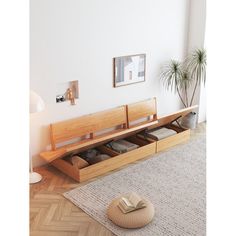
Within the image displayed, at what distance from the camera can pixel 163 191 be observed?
4422 mm

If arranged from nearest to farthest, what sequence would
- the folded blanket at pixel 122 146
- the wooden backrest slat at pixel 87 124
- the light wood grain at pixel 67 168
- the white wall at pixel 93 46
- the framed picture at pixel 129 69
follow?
1. the white wall at pixel 93 46
2. the light wood grain at pixel 67 168
3. the wooden backrest slat at pixel 87 124
4. the folded blanket at pixel 122 146
5. the framed picture at pixel 129 69

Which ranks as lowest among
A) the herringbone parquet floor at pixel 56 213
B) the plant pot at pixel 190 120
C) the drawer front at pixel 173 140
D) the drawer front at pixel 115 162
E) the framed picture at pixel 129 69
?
the herringbone parquet floor at pixel 56 213

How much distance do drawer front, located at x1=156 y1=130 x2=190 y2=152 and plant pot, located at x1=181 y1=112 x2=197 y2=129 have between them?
30 cm

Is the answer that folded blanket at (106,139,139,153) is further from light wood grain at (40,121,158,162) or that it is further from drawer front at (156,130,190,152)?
drawer front at (156,130,190,152)

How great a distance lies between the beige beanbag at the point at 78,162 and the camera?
4.69m

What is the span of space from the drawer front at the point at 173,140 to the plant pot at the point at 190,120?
298 millimetres

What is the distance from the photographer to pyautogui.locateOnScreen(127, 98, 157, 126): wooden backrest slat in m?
5.64

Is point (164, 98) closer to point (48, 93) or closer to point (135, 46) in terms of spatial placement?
point (135, 46)

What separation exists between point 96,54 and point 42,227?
240 cm

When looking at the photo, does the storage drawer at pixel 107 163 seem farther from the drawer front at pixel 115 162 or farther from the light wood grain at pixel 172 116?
the light wood grain at pixel 172 116

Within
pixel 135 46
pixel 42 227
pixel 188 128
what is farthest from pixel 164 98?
pixel 42 227

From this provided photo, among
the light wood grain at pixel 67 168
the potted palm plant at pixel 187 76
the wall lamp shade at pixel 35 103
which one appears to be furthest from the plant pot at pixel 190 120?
the wall lamp shade at pixel 35 103

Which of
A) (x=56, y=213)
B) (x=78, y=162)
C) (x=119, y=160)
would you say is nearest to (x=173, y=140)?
(x=119, y=160)
